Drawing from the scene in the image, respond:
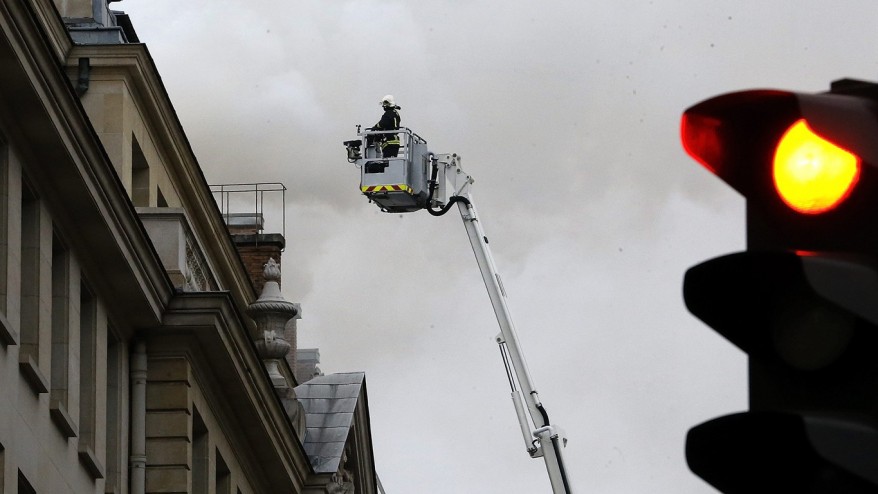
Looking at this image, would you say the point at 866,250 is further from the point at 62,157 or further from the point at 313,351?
the point at 313,351

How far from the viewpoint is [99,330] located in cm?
2772

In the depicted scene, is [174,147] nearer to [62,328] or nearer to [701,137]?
[62,328]

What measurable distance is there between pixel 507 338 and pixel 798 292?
119 feet

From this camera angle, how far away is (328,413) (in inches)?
1789

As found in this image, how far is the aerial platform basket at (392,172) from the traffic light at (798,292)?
103 feet

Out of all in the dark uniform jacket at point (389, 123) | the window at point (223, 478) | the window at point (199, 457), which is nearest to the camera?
the window at point (199, 457)

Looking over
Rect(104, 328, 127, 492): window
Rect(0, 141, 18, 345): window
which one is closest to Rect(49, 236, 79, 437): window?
Rect(0, 141, 18, 345): window

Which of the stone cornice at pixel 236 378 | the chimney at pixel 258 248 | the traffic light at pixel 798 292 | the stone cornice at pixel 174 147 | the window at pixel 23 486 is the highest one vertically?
the chimney at pixel 258 248

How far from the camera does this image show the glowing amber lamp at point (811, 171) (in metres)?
3.80

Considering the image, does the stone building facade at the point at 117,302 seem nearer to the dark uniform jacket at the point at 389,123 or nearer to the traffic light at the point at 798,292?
the dark uniform jacket at the point at 389,123

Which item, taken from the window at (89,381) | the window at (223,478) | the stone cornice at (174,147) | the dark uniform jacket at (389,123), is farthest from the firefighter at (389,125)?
the window at (89,381)

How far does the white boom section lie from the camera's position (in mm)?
38188

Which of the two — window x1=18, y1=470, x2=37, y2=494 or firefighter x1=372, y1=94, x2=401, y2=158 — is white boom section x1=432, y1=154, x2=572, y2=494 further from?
window x1=18, y1=470, x2=37, y2=494

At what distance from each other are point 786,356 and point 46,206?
22.0 metres
